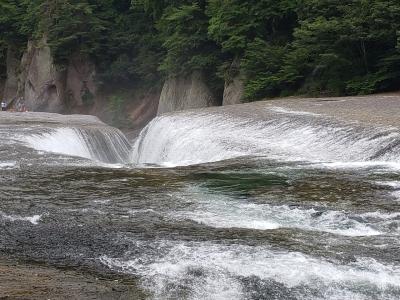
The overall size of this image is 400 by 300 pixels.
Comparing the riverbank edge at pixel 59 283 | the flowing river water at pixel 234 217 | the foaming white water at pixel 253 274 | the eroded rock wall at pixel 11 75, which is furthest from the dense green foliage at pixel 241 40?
the riverbank edge at pixel 59 283

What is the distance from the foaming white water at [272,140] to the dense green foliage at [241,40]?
20.8 feet

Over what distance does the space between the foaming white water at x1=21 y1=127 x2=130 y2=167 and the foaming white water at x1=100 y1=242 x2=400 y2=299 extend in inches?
410

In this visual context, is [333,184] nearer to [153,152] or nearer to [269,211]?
[269,211]

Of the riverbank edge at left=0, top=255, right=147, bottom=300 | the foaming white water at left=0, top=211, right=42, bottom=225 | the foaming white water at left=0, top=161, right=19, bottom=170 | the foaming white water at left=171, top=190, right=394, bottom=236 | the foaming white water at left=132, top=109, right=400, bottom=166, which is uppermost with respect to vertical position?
the foaming white water at left=132, top=109, right=400, bottom=166

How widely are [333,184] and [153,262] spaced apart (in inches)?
160

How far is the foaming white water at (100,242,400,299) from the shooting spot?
5.27 meters

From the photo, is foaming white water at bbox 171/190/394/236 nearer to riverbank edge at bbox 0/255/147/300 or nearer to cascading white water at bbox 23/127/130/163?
riverbank edge at bbox 0/255/147/300

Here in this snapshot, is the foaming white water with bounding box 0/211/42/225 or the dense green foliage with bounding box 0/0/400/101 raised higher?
the dense green foliage with bounding box 0/0/400/101

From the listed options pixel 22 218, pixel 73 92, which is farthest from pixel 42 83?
pixel 22 218

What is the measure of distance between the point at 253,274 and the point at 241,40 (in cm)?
2377

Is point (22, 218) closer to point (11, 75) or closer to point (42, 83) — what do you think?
point (42, 83)

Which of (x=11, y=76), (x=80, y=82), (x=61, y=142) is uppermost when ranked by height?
(x=11, y=76)

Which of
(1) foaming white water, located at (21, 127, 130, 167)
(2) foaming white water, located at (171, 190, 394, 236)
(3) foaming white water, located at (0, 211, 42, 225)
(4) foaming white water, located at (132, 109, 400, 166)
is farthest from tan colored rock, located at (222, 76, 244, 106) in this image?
(3) foaming white water, located at (0, 211, 42, 225)

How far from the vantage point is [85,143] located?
63.3 ft
